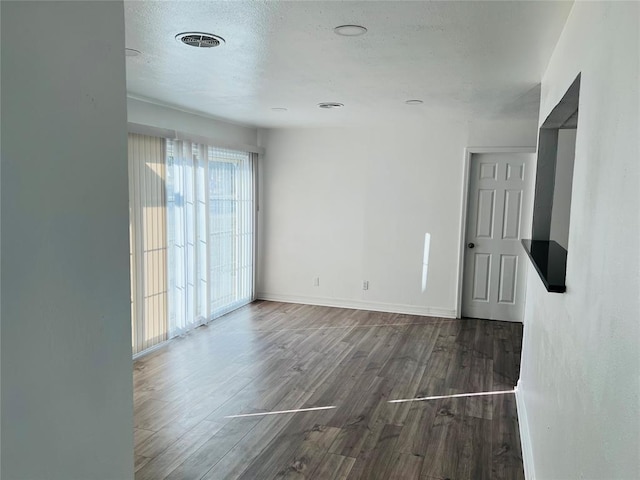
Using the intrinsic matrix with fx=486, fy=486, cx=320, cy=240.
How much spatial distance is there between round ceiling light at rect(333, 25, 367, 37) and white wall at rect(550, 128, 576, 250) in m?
1.85

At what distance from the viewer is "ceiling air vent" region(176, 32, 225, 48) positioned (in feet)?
7.98

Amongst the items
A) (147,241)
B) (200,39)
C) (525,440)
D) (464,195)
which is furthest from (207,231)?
(525,440)

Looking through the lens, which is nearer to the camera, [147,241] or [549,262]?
[549,262]

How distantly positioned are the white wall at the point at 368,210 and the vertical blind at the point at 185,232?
1.68ft

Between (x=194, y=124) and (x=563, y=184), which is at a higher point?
(x=194, y=124)

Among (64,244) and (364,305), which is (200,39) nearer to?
(64,244)

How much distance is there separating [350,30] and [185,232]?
325 centimetres

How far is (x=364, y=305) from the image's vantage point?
6.42 m

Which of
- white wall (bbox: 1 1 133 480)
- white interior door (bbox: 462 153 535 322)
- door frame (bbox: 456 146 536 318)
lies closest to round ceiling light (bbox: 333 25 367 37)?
white wall (bbox: 1 1 133 480)

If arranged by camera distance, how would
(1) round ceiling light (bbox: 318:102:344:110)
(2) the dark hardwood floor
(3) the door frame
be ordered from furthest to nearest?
(3) the door frame → (1) round ceiling light (bbox: 318:102:344:110) → (2) the dark hardwood floor

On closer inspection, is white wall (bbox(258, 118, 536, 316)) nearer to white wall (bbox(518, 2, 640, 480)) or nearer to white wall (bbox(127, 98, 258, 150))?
white wall (bbox(127, 98, 258, 150))

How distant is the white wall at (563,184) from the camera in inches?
132

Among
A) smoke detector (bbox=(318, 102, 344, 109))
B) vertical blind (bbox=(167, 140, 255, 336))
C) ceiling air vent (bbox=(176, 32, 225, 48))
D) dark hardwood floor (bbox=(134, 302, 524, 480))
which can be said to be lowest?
dark hardwood floor (bbox=(134, 302, 524, 480))

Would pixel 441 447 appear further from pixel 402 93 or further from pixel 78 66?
pixel 78 66
